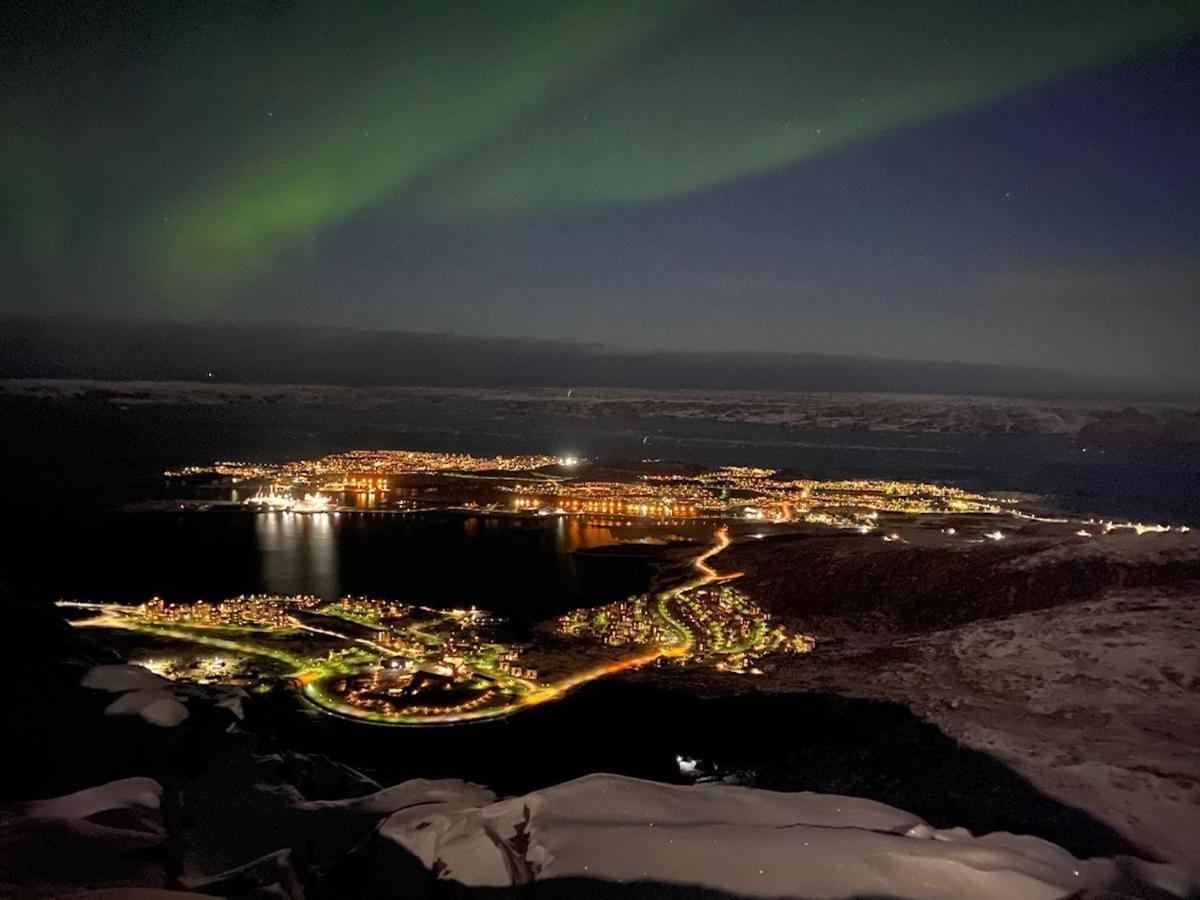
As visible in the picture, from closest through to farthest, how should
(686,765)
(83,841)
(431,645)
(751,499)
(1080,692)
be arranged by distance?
(83,841) < (686,765) < (1080,692) < (431,645) < (751,499)

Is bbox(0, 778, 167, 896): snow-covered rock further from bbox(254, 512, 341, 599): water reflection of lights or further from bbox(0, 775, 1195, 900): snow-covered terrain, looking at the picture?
bbox(254, 512, 341, 599): water reflection of lights

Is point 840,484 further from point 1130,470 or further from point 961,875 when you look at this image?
point 961,875

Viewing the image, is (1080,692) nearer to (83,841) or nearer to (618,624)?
(618,624)

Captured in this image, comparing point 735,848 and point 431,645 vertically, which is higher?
point 735,848


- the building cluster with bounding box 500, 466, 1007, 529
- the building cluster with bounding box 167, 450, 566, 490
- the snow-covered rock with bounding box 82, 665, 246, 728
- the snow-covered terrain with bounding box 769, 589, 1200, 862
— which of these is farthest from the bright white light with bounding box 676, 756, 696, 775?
the building cluster with bounding box 167, 450, 566, 490

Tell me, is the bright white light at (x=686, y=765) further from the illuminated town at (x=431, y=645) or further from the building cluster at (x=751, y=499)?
the building cluster at (x=751, y=499)

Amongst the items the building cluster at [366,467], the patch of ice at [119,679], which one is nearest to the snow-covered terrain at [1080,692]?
the patch of ice at [119,679]

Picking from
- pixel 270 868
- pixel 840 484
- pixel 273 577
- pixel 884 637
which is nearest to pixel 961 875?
pixel 270 868

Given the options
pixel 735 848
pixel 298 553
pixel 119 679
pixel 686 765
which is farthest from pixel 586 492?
pixel 735 848
